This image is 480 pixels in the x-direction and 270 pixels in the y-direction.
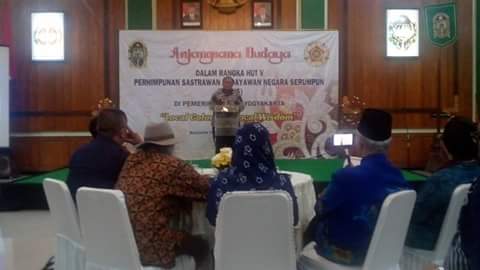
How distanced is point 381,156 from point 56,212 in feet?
5.59

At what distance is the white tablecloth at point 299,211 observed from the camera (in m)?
3.00

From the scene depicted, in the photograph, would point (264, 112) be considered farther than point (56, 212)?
Yes

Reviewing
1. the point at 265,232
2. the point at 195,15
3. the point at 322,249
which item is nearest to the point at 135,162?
the point at 265,232

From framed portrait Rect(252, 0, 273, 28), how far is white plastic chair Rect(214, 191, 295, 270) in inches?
252

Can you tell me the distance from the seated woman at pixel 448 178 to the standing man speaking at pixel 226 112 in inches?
141

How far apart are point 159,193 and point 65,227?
72 centimetres

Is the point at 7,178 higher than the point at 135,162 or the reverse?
the reverse

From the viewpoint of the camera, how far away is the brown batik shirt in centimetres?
258

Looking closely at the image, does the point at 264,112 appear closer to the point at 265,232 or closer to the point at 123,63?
the point at 123,63

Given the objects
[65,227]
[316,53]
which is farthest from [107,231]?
[316,53]

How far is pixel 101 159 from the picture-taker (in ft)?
10.2

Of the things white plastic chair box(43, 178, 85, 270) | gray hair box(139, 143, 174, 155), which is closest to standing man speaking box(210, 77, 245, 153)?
white plastic chair box(43, 178, 85, 270)

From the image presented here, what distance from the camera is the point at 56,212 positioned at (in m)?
3.02

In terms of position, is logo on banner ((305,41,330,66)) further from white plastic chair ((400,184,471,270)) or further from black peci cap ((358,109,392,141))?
black peci cap ((358,109,392,141))
